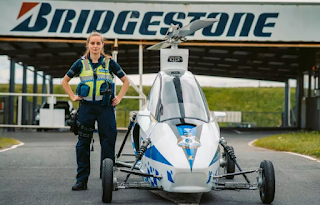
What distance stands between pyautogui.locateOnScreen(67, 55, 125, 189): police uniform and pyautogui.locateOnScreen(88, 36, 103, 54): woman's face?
141 millimetres

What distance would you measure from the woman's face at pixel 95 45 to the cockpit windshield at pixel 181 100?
3.21 ft

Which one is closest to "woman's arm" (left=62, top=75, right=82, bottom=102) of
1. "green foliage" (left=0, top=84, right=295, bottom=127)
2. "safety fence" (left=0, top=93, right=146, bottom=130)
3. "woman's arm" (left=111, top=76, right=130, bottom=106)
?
"woman's arm" (left=111, top=76, right=130, bottom=106)

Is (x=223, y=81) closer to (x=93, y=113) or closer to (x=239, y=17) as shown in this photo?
(x=239, y=17)

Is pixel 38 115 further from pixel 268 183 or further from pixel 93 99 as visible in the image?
pixel 268 183

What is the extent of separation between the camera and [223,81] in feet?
137

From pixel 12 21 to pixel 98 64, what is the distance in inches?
488

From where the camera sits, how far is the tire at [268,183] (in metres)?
6.54

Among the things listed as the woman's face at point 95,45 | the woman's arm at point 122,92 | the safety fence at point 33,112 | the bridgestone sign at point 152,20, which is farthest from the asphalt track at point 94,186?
the bridgestone sign at point 152,20

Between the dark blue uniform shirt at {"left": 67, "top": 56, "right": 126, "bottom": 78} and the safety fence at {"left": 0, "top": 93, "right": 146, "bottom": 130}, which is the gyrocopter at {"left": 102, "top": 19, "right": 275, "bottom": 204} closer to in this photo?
the dark blue uniform shirt at {"left": 67, "top": 56, "right": 126, "bottom": 78}

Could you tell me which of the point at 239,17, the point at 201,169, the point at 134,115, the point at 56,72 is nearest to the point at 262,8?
the point at 239,17

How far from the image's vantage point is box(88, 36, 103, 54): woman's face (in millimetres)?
7660

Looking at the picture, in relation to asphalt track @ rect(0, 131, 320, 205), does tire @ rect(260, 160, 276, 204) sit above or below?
above

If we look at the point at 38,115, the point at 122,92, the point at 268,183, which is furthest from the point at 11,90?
the point at 268,183

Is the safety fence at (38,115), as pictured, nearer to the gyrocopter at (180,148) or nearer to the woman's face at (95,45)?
the woman's face at (95,45)
